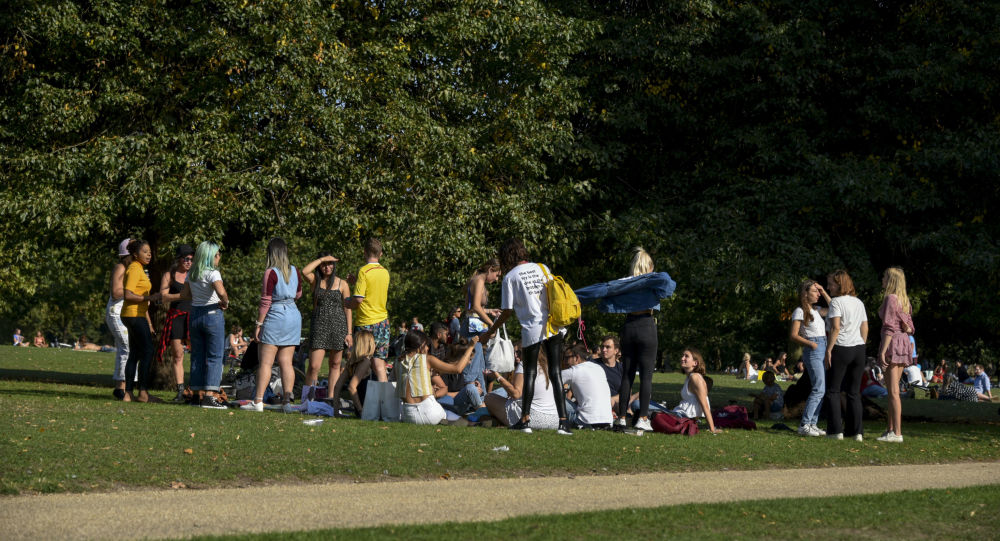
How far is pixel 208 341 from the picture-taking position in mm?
12211

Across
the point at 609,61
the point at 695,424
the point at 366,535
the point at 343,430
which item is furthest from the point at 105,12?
the point at 366,535

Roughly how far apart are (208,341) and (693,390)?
5.55 meters

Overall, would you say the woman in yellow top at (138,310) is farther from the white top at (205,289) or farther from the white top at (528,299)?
the white top at (528,299)

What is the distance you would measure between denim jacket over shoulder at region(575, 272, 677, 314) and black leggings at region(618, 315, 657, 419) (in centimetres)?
17

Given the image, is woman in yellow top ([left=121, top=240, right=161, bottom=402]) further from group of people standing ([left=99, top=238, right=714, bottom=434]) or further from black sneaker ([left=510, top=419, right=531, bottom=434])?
black sneaker ([left=510, top=419, right=531, bottom=434])

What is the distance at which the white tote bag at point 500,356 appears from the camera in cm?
1195

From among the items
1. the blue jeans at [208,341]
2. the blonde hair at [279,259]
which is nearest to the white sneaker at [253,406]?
the blue jeans at [208,341]

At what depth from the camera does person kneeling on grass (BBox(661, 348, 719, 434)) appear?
1214cm

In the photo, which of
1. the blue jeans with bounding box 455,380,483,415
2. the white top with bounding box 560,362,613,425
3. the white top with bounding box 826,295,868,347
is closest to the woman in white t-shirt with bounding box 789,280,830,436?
the white top with bounding box 826,295,868,347

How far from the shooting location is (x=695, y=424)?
11.8 metres

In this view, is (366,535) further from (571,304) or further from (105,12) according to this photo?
(105,12)

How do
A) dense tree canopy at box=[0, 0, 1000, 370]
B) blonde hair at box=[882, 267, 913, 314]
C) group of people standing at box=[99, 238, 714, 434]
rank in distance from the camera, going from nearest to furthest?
group of people standing at box=[99, 238, 714, 434], blonde hair at box=[882, 267, 913, 314], dense tree canopy at box=[0, 0, 1000, 370]

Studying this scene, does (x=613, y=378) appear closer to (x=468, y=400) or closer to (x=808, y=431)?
(x=468, y=400)

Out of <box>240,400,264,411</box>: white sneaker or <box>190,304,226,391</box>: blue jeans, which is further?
<box>190,304,226,391</box>: blue jeans
